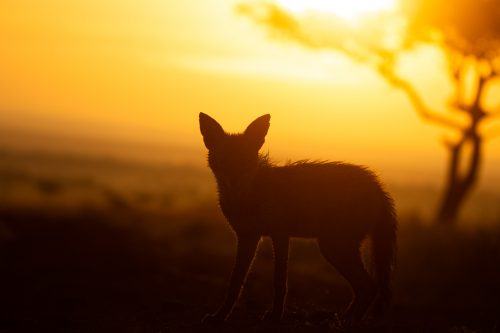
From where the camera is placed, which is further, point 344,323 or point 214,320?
point 214,320

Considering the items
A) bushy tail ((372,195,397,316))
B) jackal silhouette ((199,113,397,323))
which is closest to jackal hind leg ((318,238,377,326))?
jackal silhouette ((199,113,397,323))

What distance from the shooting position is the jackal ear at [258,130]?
815 cm

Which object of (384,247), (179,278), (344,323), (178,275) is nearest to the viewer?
(344,323)

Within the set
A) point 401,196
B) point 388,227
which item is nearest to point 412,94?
point 388,227

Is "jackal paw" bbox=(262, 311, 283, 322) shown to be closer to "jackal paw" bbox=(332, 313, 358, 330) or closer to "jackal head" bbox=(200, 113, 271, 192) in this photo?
"jackal paw" bbox=(332, 313, 358, 330)

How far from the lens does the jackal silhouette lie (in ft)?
26.9

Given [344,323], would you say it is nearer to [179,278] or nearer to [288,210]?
[288,210]

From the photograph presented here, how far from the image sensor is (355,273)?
8.34 m

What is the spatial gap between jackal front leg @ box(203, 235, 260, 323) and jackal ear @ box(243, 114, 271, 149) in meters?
1.04

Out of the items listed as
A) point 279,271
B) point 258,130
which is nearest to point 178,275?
point 279,271

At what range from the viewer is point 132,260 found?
47.2ft

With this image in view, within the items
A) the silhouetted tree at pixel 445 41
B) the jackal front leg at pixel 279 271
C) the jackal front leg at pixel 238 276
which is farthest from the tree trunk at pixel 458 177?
the jackal front leg at pixel 238 276

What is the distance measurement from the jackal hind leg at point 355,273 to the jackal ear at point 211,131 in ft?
5.43

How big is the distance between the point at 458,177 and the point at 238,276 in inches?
735
